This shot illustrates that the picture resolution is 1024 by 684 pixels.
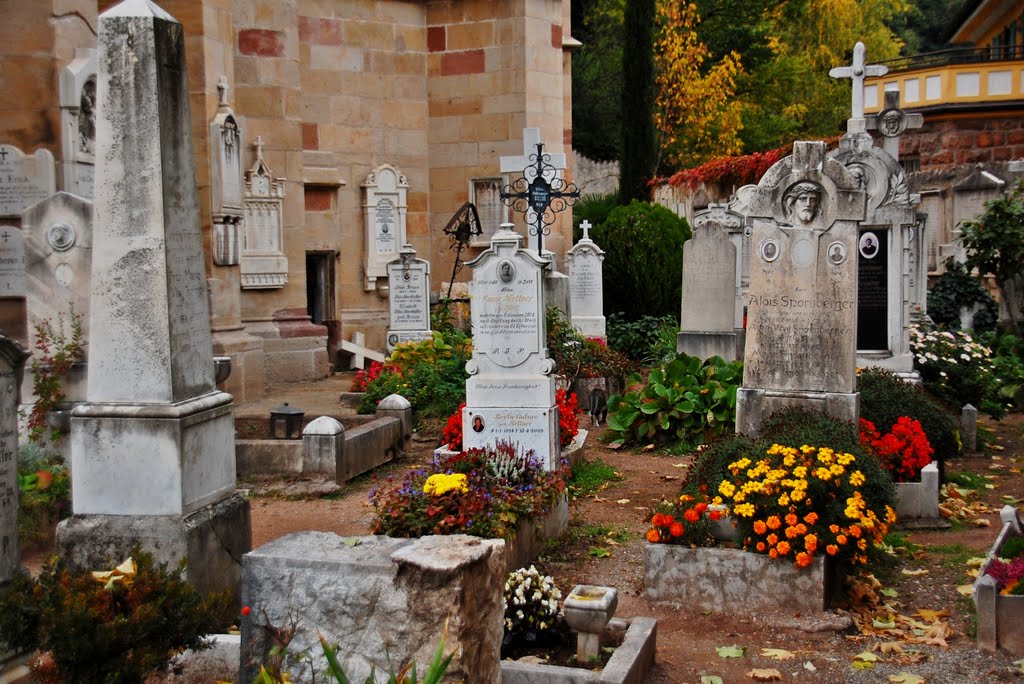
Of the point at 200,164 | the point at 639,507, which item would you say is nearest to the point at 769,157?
the point at 200,164

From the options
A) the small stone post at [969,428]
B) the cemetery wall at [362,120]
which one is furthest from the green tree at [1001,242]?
the cemetery wall at [362,120]

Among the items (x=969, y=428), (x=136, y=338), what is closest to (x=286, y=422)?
(x=136, y=338)

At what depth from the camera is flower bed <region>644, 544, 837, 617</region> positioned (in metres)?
6.14

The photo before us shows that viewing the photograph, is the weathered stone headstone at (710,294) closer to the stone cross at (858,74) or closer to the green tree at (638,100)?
the stone cross at (858,74)

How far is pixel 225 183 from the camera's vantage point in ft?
41.5

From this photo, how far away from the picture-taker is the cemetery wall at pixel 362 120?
14.6m

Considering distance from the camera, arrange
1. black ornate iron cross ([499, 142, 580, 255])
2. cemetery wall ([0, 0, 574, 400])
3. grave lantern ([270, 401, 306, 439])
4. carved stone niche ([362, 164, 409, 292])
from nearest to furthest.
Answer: grave lantern ([270, 401, 306, 439]) → cemetery wall ([0, 0, 574, 400]) → black ornate iron cross ([499, 142, 580, 255]) → carved stone niche ([362, 164, 409, 292])

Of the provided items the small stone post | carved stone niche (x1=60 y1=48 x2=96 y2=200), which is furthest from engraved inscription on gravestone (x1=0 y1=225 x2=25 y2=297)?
the small stone post

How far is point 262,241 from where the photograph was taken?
14.4 meters

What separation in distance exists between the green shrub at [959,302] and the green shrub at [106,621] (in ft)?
45.5

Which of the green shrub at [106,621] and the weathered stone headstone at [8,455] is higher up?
the weathered stone headstone at [8,455]

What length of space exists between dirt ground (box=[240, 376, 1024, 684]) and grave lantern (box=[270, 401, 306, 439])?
27.8 inches

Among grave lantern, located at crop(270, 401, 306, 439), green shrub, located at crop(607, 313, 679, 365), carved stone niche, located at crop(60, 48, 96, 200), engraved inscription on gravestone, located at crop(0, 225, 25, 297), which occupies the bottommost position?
grave lantern, located at crop(270, 401, 306, 439)

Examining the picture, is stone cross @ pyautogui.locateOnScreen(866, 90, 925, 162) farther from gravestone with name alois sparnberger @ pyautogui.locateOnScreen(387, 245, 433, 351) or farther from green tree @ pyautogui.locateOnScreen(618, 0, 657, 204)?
green tree @ pyautogui.locateOnScreen(618, 0, 657, 204)
